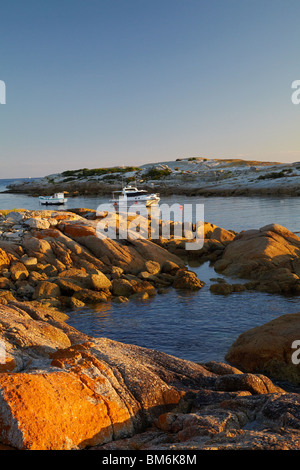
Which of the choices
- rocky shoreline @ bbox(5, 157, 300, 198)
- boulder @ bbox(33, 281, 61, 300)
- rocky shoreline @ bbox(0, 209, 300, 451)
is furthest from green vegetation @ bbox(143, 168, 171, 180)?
rocky shoreline @ bbox(0, 209, 300, 451)

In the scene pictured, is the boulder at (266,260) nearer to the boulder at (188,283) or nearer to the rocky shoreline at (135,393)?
the boulder at (188,283)

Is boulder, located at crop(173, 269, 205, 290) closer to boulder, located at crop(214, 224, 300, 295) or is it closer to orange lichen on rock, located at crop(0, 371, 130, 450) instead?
boulder, located at crop(214, 224, 300, 295)

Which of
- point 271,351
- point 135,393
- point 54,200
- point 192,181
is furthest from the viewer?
point 192,181

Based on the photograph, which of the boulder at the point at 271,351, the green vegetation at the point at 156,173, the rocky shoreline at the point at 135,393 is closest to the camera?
the rocky shoreline at the point at 135,393

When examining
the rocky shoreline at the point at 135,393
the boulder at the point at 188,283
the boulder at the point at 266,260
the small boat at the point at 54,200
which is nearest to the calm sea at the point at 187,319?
the boulder at the point at 188,283

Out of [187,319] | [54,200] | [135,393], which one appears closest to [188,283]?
[187,319]

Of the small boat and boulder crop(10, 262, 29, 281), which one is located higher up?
the small boat

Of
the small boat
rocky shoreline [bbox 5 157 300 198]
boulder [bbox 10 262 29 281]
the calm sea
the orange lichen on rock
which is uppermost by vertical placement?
rocky shoreline [bbox 5 157 300 198]

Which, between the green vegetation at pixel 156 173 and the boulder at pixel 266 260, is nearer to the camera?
the boulder at pixel 266 260

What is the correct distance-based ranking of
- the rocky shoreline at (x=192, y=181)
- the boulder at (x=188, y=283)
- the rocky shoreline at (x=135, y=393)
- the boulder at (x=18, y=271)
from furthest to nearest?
the rocky shoreline at (x=192, y=181), the boulder at (x=188, y=283), the boulder at (x=18, y=271), the rocky shoreline at (x=135, y=393)

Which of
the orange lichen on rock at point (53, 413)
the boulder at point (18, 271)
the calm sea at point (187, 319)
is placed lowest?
the calm sea at point (187, 319)

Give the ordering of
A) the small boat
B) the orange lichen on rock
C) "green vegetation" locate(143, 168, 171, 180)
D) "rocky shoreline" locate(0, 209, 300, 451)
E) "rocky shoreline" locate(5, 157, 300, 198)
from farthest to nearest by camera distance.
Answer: "green vegetation" locate(143, 168, 171, 180) < "rocky shoreline" locate(5, 157, 300, 198) < the small boat < "rocky shoreline" locate(0, 209, 300, 451) < the orange lichen on rock

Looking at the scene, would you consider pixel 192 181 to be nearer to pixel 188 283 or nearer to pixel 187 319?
pixel 188 283

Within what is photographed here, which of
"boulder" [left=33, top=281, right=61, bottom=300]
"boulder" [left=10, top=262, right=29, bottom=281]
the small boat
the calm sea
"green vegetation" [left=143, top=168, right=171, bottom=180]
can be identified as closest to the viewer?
the calm sea
